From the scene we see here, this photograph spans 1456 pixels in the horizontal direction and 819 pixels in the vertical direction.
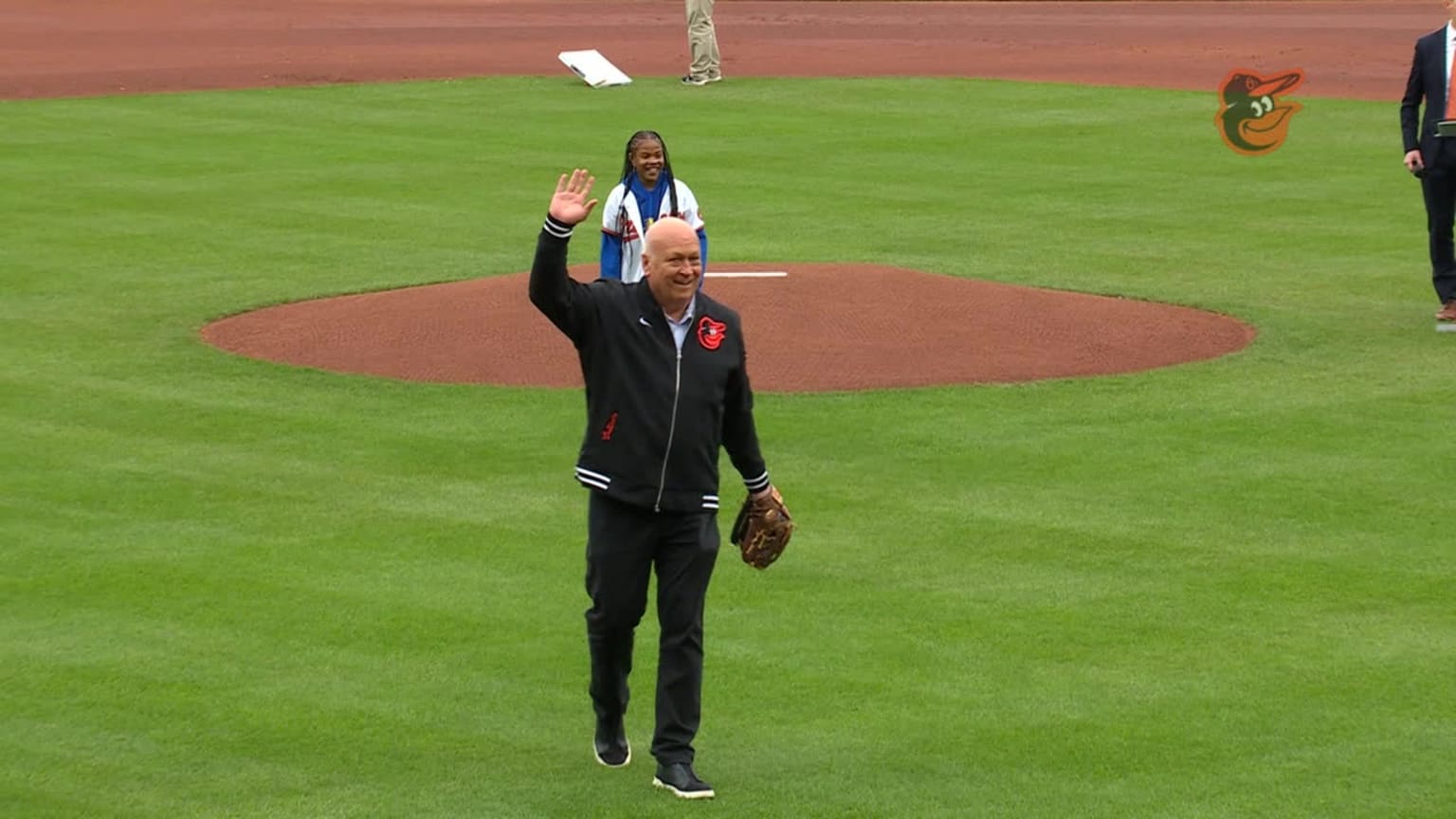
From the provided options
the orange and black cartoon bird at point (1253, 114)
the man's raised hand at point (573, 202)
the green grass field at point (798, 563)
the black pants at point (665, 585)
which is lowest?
the green grass field at point (798, 563)

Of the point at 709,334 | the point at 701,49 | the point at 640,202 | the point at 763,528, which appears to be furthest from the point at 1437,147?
the point at 701,49

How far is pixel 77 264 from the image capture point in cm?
2080

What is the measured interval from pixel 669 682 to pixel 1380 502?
5398 mm

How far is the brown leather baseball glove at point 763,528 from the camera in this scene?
337 inches

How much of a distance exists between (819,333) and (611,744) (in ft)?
28.7

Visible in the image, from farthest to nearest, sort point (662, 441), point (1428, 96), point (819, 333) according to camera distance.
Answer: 1. point (1428, 96)
2. point (819, 333)
3. point (662, 441)

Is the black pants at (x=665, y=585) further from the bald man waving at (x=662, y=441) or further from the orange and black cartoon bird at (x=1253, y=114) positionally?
the orange and black cartoon bird at (x=1253, y=114)

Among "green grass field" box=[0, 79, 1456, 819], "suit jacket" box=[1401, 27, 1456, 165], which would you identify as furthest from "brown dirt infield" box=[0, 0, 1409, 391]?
"suit jacket" box=[1401, 27, 1456, 165]

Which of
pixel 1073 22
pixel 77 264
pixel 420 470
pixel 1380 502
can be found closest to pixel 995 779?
pixel 1380 502

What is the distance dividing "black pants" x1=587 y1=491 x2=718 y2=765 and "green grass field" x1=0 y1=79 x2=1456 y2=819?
282mm

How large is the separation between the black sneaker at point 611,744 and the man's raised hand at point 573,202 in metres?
1.81

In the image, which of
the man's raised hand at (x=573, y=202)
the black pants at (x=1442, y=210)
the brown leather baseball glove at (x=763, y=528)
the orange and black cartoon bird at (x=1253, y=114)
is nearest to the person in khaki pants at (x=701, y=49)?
the orange and black cartoon bird at (x=1253, y=114)

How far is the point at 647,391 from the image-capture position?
8.26 m

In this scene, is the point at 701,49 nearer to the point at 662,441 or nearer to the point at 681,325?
the point at 681,325
